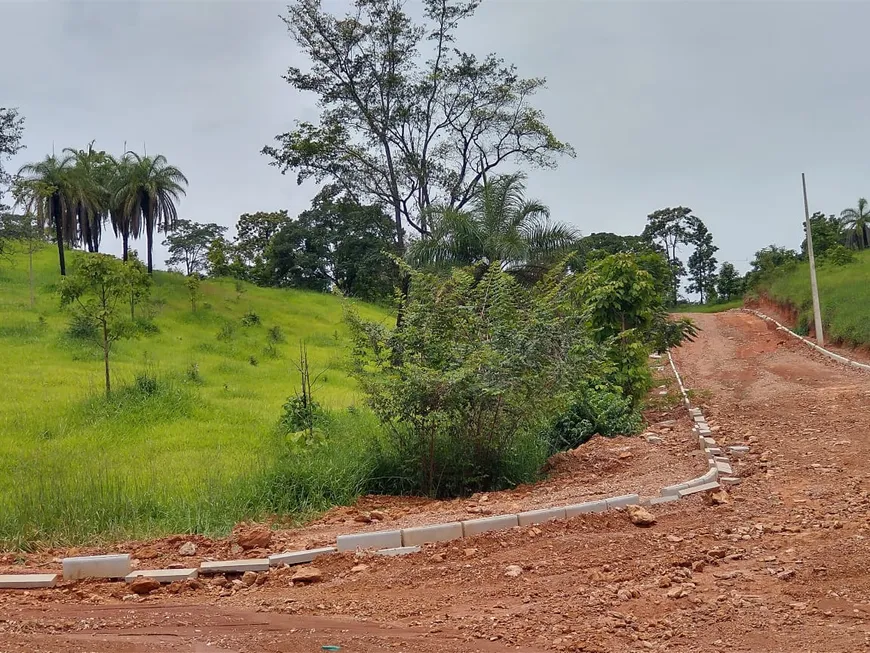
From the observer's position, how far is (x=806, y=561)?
14.2 feet

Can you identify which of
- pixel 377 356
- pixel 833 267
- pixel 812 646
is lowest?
pixel 812 646

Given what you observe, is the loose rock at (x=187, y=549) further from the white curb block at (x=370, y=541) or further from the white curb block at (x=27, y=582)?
the white curb block at (x=370, y=541)

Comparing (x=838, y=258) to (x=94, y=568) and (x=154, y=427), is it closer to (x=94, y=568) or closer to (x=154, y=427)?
(x=154, y=427)

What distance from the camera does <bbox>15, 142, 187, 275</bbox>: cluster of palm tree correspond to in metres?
29.8

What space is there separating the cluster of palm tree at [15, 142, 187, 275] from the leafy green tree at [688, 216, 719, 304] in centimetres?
4210

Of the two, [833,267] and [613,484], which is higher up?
[833,267]

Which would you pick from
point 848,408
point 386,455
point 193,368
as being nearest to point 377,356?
point 386,455

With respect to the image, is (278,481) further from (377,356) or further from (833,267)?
(833,267)

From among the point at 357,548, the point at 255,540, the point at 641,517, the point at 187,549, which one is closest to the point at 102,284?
the point at 187,549

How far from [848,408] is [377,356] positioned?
6.97m

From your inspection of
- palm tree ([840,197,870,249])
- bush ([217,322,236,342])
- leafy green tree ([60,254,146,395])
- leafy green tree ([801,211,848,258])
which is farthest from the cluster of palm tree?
palm tree ([840,197,870,249])

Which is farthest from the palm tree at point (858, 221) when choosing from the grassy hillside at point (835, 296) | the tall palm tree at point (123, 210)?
the tall palm tree at point (123, 210)

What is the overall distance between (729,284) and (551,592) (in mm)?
50776

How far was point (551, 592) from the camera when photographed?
13.7 ft
